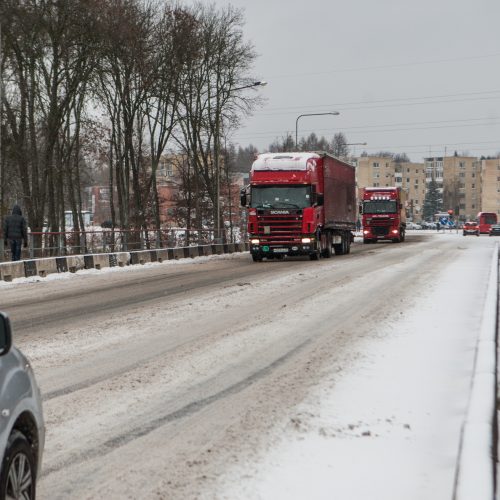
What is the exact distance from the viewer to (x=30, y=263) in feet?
80.2

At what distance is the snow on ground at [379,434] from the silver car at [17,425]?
44.4 inches

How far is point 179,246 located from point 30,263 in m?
15.6

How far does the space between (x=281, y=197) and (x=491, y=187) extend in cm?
17318

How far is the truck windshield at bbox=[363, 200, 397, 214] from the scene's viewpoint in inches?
2259

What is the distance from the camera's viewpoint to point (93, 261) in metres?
28.6

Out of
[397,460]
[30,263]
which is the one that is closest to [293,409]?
[397,460]

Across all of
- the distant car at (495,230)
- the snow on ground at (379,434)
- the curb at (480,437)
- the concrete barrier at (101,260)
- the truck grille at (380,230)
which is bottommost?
the distant car at (495,230)

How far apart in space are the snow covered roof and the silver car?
88.3 feet

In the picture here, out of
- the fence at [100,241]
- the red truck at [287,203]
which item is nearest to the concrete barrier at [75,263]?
the fence at [100,241]

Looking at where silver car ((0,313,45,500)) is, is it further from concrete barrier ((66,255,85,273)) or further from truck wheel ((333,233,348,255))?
truck wheel ((333,233,348,255))

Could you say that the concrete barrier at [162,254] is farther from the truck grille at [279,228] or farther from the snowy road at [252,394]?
the snowy road at [252,394]

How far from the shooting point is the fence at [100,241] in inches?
1027

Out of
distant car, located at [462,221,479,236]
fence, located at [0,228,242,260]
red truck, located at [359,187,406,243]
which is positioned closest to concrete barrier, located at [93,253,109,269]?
fence, located at [0,228,242,260]

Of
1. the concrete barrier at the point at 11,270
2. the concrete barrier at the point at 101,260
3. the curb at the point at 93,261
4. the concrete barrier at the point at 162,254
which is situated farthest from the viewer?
the concrete barrier at the point at 162,254
